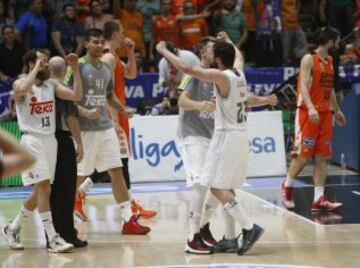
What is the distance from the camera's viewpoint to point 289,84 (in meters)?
16.3

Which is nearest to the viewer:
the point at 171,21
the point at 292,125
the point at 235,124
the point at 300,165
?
the point at 235,124

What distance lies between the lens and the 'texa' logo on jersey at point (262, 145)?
14.6 meters

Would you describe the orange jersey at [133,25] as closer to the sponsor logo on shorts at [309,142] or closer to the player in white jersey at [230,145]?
the sponsor logo on shorts at [309,142]

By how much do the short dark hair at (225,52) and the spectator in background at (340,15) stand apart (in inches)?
435

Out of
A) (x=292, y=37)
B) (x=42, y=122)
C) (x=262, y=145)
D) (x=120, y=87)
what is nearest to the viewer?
(x=42, y=122)

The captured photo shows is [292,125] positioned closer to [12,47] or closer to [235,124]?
[12,47]

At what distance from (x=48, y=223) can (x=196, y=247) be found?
1.40 meters

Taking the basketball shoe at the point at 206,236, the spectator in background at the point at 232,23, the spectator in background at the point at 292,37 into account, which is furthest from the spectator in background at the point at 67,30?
the basketball shoe at the point at 206,236

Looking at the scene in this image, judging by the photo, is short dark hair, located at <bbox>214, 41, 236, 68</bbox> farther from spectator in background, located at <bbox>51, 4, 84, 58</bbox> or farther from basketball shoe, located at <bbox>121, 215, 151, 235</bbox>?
spectator in background, located at <bbox>51, 4, 84, 58</bbox>

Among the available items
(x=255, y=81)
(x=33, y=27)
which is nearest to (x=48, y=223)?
(x=255, y=81)

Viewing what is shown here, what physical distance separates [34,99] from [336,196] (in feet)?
16.4

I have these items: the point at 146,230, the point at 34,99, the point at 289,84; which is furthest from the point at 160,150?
the point at 34,99

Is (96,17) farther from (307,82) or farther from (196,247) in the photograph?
(196,247)

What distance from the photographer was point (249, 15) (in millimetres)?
18516
